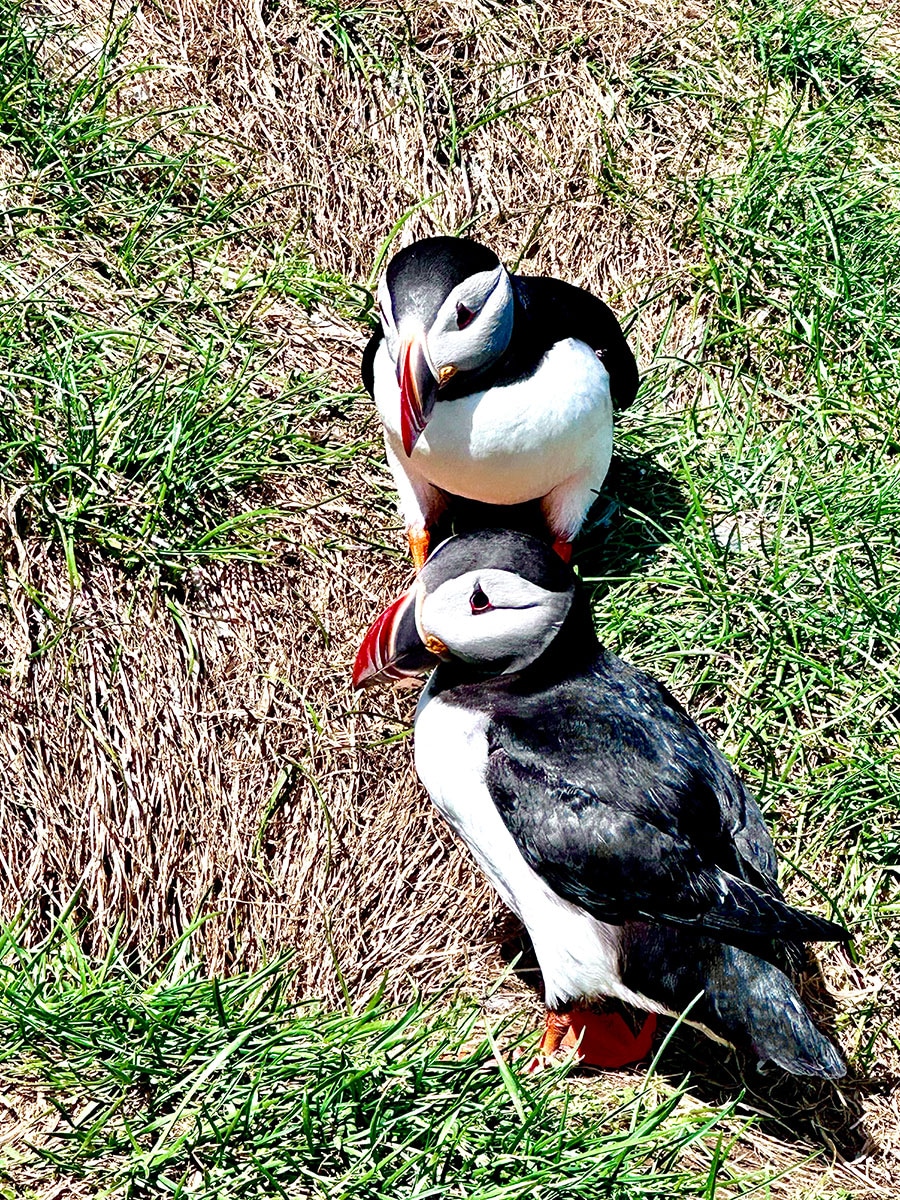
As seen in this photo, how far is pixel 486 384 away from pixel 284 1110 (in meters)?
2.06

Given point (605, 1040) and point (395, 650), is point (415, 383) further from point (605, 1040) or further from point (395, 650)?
point (605, 1040)

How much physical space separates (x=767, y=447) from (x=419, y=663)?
183 cm

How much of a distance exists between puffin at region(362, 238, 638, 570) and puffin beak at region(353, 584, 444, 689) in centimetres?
54

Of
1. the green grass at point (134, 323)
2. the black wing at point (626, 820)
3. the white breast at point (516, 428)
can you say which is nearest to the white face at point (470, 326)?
the white breast at point (516, 428)

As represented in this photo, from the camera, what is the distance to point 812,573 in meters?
4.24

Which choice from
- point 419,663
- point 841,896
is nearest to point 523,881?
point 419,663

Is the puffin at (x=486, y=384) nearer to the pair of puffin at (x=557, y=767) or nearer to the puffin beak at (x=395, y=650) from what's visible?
the pair of puffin at (x=557, y=767)

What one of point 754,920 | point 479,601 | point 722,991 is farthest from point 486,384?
point 722,991

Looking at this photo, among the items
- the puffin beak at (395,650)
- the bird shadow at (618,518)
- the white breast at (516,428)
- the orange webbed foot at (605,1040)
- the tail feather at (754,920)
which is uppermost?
the white breast at (516,428)

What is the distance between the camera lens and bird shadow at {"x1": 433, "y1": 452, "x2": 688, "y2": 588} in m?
4.22

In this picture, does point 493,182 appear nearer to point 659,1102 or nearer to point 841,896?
point 841,896

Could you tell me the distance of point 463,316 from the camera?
12.0ft

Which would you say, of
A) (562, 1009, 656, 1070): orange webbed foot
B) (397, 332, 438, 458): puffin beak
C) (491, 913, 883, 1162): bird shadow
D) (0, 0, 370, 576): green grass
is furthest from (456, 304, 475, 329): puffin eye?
(562, 1009, 656, 1070): orange webbed foot

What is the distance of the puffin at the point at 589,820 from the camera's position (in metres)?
3.16
